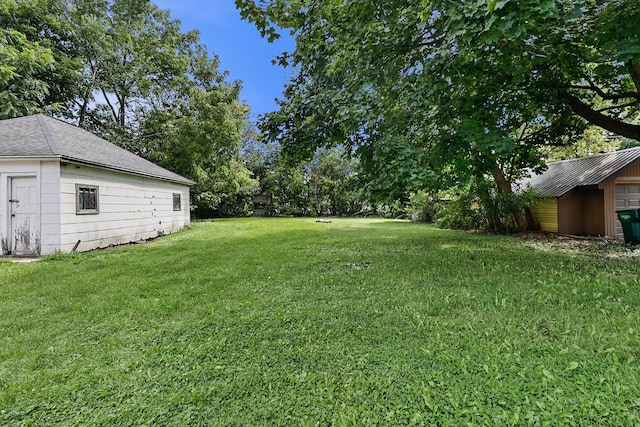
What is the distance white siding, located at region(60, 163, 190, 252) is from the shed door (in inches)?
638

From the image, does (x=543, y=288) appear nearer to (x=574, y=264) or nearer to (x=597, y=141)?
(x=574, y=264)

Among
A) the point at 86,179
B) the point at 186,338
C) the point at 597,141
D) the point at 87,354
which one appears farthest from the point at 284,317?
the point at 597,141

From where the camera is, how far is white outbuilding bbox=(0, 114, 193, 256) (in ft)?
22.6

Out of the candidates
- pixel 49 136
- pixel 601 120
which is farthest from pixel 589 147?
pixel 49 136

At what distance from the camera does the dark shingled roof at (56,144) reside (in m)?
6.92

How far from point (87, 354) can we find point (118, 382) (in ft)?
2.10

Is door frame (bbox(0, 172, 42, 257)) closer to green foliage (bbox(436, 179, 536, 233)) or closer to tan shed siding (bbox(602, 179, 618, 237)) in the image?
green foliage (bbox(436, 179, 536, 233))

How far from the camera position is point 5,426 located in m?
1.70

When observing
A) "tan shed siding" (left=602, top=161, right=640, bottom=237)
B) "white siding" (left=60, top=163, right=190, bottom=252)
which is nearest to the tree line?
"tan shed siding" (left=602, top=161, right=640, bottom=237)

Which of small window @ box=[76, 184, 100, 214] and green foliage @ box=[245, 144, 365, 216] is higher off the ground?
green foliage @ box=[245, 144, 365, 216]

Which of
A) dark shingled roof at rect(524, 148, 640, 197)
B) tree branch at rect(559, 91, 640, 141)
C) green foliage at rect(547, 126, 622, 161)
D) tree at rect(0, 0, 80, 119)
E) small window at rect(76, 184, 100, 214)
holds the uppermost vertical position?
tree at rect(0, 0, 80, 119)

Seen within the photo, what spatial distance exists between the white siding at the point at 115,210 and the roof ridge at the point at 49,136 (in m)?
0.38

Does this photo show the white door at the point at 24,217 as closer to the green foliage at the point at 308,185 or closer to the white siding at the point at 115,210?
the white siding at the point at 115,210

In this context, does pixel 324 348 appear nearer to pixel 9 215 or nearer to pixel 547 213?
pixel 9 215
